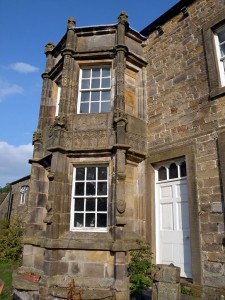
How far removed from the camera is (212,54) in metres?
6.98

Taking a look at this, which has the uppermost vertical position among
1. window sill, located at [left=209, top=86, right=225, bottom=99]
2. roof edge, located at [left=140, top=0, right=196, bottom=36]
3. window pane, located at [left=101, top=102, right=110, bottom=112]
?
roof edge, located at [left=140, top=0, right=196, bottom=36]

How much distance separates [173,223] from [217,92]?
3.64 meters

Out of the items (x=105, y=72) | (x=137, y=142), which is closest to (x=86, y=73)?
(x=105, y=72)

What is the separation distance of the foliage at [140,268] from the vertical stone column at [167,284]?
201 cm

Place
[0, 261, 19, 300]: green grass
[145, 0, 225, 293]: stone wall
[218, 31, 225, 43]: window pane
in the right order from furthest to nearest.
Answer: [0, 261, 19, 300]: green grass
[218, 31, 225, 43]: window pane
[145, 0, 225, 293]: stone wall

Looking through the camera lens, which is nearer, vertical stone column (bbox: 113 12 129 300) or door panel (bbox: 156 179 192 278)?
vertical stone column (bbox: 113 12 129 300)

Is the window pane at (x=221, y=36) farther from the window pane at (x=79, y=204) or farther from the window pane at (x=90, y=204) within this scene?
the window pane at (x=79, y=204)

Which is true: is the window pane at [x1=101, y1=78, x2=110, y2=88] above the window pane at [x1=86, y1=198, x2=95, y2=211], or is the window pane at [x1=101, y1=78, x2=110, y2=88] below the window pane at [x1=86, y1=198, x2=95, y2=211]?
above

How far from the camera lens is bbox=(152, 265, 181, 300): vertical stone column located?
4270 millimetres

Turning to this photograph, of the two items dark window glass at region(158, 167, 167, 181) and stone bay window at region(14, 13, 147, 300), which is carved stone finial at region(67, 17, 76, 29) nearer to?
stone bay window at region(14, 13, 147, 300)

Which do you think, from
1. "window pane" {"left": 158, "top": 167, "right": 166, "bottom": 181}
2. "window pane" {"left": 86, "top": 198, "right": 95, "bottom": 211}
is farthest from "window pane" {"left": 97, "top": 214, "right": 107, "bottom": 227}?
"window pane" {"left": 158, "top": 167, "right": 166, "bottom": 181}

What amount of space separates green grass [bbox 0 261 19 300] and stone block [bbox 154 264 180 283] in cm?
485

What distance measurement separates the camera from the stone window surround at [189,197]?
6137 mm

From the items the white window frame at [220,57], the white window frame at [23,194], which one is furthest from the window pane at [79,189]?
the white window frame at [23,194]
